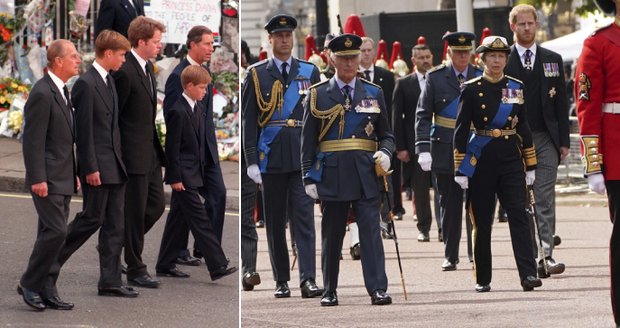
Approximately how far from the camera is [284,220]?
38.2 ft

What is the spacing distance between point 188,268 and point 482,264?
7.42 ft

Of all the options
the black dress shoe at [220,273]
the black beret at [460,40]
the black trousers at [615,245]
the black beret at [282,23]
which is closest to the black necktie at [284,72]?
the black beret at [282,23]

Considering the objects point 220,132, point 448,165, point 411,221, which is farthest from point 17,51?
point 448,165

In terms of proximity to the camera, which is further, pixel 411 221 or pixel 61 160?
pixel 411 221

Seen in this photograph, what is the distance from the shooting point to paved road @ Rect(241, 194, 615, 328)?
10.0 metres

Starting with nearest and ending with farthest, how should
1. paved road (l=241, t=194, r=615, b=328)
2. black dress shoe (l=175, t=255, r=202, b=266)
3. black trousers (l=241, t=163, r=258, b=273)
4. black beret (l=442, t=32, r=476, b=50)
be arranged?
paved road (l=241, t=194, r=615, b=328)
black trousers (l=241, t=163, r=258, b=273)
black dress shoe (l=175, t=255, r=202, b=266)
black beret (l=442, t=32, r=476, b=50)

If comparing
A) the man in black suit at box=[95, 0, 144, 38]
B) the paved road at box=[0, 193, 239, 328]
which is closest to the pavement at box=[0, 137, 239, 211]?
the paved road at box=[0, 193, 239, 328]

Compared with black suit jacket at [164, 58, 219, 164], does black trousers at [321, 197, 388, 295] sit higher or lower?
lower

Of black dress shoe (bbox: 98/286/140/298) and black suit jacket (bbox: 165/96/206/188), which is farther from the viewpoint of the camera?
black suit jacket (bbox: 165/96/206/188)

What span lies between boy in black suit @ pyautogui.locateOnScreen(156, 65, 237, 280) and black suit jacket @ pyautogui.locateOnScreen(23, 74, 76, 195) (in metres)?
1.41

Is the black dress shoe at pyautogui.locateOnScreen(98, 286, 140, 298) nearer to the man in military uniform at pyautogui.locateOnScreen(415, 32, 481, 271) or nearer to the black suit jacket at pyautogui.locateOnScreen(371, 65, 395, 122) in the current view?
the man in military uniform at pyautogui.locateOnScreen(415, 32, 481, 271)

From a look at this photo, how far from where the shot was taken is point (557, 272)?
12.3m

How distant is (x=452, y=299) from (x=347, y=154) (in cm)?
112

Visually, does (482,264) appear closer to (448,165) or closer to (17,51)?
(448,165)
